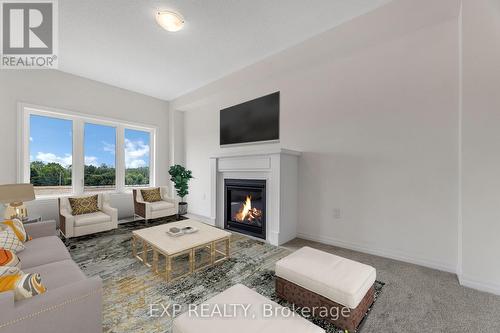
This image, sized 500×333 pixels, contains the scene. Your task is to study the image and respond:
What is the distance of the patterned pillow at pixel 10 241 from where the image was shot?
1.81 metres

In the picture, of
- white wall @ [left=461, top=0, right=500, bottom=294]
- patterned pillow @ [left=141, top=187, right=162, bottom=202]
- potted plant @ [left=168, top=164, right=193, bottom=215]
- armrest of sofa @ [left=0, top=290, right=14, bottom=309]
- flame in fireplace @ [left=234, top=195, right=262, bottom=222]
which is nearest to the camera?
armrest of sofa @ [left=0, top=290, right=14, bottom=309]

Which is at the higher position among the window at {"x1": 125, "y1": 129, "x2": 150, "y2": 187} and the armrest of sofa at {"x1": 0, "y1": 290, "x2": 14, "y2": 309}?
the window at {"x1": 125, "y1": 129, "x2": 150, "y2": 187}

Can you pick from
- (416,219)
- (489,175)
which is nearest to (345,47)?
(489,175)

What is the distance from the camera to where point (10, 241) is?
1851 mm

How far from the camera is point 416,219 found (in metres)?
2.43

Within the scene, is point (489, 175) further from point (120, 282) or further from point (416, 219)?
point (120, 282)

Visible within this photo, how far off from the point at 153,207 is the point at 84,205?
1.16 m

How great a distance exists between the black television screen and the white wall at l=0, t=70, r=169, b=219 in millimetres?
2164

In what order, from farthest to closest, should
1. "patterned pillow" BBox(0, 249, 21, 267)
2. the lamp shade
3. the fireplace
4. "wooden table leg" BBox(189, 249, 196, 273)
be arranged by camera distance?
the fireplace → the lamp shade → "wooden table leg" BBox(189, 249, 196, 273) → "patterned pillow" BBox(0, 249, 21, 267)

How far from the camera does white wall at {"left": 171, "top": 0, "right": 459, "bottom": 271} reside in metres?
2.29

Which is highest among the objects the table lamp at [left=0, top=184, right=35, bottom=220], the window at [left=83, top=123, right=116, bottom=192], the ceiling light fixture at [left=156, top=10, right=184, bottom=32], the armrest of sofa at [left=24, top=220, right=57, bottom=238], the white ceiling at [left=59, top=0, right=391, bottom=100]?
the white ceiling at [left=59, top=0, right=391, bottom=100]

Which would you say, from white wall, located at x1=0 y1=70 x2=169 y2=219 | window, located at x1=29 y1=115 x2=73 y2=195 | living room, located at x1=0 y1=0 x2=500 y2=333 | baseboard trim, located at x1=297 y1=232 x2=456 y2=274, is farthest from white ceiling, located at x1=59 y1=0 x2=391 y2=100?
baseboard trim, located at x1=297 y1=232 x2=456 y2=274

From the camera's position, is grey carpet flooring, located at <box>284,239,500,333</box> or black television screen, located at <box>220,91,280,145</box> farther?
black television screen, located at <box>220,91,280,145</box>

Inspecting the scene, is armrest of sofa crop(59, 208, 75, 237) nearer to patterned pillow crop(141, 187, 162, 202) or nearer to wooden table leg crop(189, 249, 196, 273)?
patterned pillow crop(141, 187, 162, 202)
